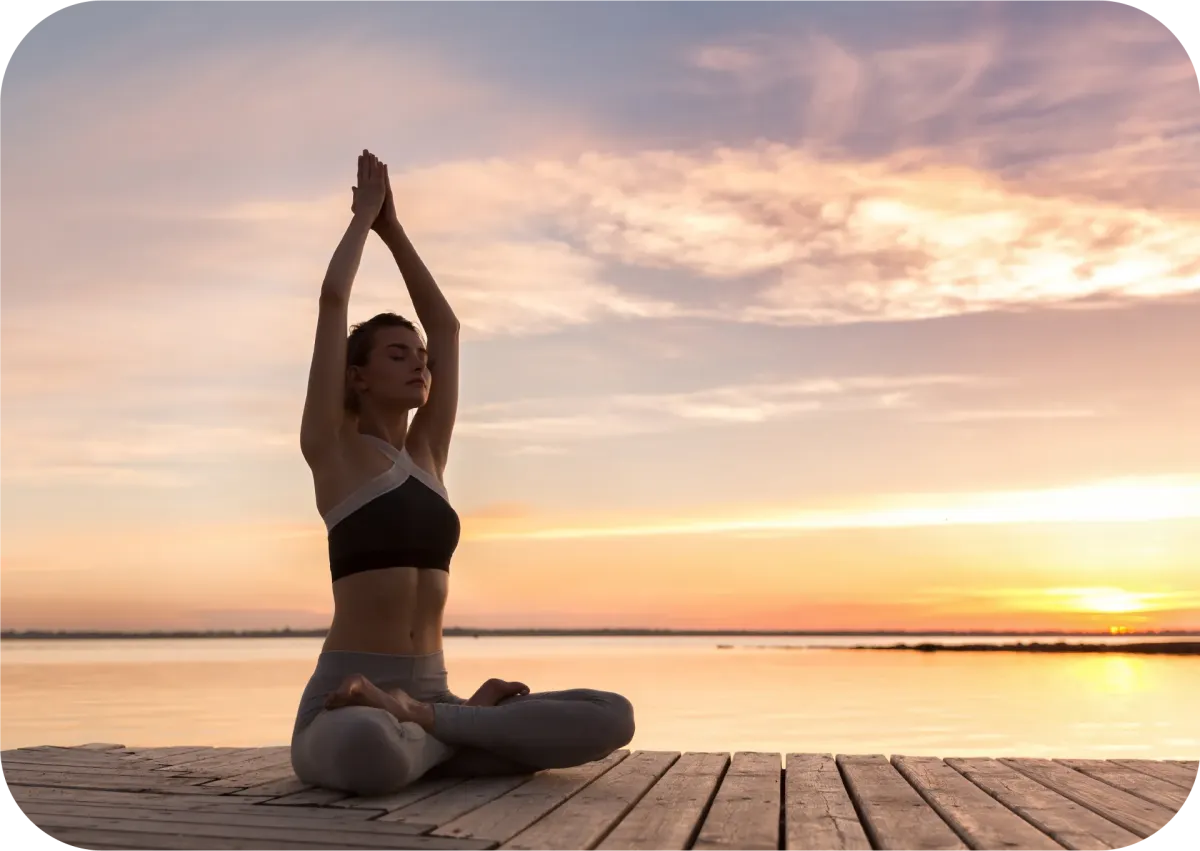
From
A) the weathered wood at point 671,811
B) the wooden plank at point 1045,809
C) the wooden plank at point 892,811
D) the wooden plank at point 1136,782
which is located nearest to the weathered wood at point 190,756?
the weathered wood at point 671,811

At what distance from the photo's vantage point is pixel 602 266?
11.8 metres

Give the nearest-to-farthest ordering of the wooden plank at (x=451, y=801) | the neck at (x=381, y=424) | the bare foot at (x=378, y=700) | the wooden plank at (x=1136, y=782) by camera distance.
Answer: the wooden plank at (x=451, y=801), the bare foot at (x=378, y=700), the wooden plank at (x=1136, y=782), the neck at (x=381, y=424)

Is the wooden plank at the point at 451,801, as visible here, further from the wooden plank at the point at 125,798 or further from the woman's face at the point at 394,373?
the woman's face at the point at 394,373

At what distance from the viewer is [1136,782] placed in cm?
466

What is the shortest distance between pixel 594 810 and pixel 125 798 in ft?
5.40

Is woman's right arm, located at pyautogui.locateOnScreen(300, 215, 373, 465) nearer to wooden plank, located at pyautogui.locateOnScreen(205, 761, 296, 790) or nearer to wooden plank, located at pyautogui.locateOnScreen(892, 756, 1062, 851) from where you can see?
wooden plank, located at pyautogui.locateOnScreen(205, 761, 296, 790)

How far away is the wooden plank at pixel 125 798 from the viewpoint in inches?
156

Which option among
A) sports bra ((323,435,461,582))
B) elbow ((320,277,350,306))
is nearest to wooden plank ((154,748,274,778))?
sports bra ((323,435,461,582))

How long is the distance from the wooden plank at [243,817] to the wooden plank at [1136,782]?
2676 millimetres

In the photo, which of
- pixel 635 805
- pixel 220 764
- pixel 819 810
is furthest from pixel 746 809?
pixel 220 764

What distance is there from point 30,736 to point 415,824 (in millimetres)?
7654

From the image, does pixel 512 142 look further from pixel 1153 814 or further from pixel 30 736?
pixel 30 736

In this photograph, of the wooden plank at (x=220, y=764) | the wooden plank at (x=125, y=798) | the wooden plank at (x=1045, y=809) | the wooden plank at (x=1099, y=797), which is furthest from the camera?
the wooden plank at (x=220, y=764)

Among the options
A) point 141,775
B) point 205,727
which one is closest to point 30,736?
point 205,727
